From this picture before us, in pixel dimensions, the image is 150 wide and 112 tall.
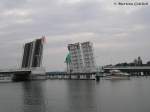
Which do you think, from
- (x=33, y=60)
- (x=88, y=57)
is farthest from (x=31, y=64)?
(x=88, y=57)

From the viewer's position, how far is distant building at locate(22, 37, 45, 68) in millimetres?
121562

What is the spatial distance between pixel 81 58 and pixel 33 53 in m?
16.0

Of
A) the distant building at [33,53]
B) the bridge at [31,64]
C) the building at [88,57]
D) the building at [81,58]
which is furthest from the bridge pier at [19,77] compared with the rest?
the building at [88,57]

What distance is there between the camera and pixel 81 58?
120812mm

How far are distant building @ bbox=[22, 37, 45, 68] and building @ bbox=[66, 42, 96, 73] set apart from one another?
10.8 meters

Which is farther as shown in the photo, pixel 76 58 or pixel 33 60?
pixel 33 60

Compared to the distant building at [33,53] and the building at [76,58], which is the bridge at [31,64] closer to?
the distant building at [33,53]

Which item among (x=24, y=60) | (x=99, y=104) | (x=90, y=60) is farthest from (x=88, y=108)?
(x=24, y=60)

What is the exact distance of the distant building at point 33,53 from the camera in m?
122

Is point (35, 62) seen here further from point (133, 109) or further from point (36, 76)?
point (133, 109)

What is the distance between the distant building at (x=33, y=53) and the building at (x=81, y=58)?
1076 centimetres

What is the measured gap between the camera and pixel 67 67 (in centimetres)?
13062

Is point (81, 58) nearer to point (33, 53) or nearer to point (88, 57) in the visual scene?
point (88, 57)

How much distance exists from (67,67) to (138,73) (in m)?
33.7
